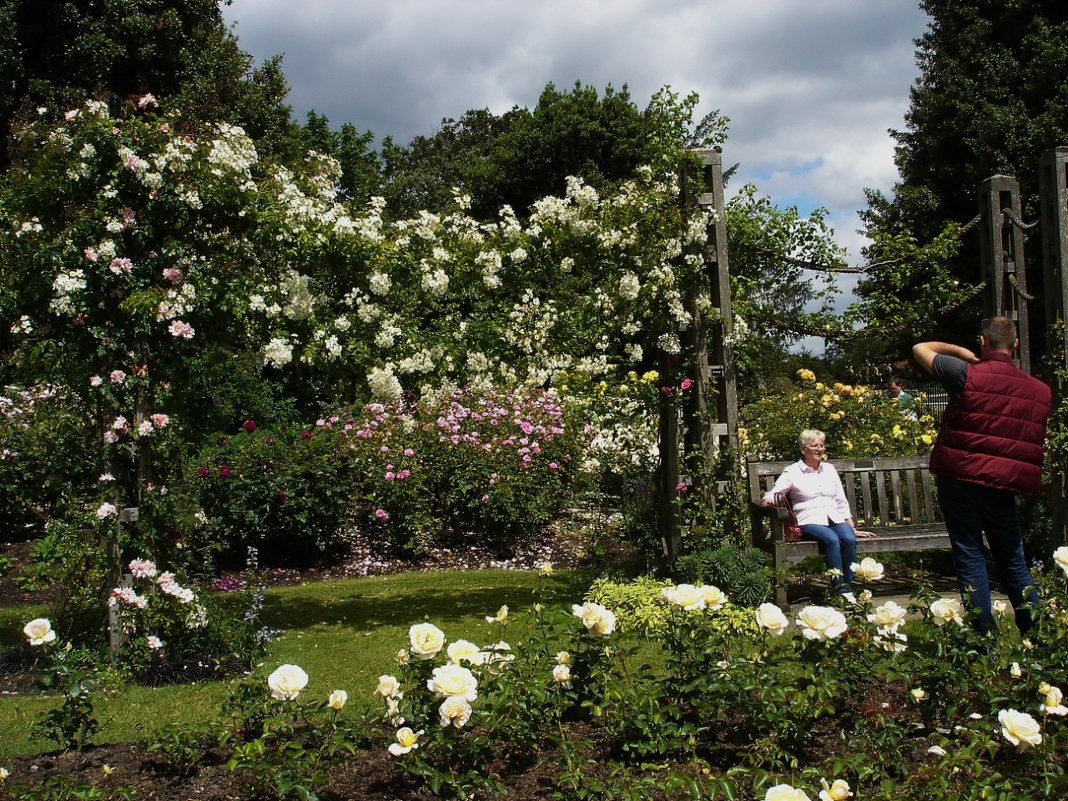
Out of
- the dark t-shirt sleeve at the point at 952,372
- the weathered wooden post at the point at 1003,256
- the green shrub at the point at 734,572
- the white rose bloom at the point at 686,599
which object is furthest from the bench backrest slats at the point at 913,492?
the white rose bloom at the point at 686,599

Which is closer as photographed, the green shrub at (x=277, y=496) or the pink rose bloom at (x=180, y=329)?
the pink rose bloom at (x=180, y=329)

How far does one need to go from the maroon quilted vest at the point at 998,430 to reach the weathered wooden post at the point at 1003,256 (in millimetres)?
2886

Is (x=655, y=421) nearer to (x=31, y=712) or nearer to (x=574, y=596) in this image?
(x=574, y=596)

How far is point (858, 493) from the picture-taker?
751 centimetres

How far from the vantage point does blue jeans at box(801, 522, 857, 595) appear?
577cm

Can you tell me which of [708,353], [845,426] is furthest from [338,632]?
[845,426]

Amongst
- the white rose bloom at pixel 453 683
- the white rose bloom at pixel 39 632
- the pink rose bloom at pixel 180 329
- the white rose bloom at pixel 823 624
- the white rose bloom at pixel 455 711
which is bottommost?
the white rose bloom at pixel 455 711

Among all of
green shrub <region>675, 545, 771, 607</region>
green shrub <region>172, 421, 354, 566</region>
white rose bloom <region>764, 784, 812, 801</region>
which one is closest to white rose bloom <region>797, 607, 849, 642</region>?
white rose bloom <region>764, 784, 812, 801</region>

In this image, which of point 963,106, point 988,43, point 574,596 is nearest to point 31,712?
point 574,596

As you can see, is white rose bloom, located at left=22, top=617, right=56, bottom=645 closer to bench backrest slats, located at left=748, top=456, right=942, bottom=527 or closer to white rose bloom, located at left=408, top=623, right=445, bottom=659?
white rose bloom, located at left=408, top=623, right=445, bottom=659

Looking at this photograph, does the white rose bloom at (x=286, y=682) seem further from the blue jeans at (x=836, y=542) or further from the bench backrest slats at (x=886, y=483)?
the bench backrest slats at (x=886, y=483)

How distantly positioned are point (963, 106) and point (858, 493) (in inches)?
567

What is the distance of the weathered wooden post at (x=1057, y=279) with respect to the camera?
6277mm

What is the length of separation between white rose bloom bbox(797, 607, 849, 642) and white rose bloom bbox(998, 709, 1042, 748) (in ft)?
1.76
